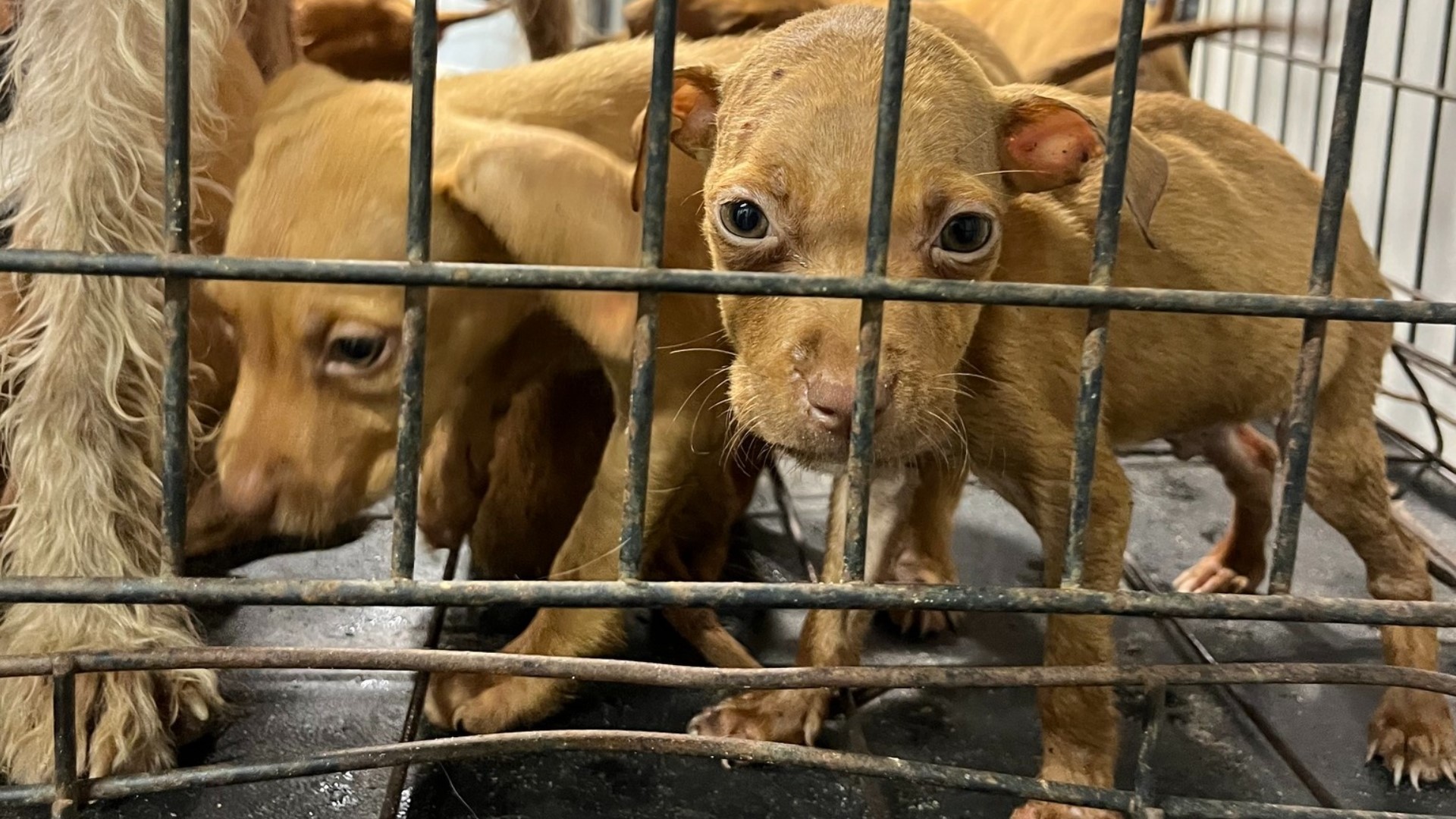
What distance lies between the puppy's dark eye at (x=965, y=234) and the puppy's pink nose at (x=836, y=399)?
0.19 meters


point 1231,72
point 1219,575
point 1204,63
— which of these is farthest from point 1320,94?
point 1219,575

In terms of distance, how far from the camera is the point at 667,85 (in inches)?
43.0

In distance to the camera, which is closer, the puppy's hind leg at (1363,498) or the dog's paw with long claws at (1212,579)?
the puppy's hind leg at (1363,498)

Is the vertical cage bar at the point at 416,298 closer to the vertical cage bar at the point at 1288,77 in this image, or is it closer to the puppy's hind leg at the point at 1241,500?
Answer: the puppy's hind leg at the point at 1241,500

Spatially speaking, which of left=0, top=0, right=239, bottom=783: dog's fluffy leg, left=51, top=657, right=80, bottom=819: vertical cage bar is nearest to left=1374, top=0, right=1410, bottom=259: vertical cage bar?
left=0, top=0, right=239, bottom=783: dog's fluffy leg

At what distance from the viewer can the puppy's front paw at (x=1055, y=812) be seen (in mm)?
1344

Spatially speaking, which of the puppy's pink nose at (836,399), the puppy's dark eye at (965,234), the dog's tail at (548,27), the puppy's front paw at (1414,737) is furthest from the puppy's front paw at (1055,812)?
the dog's tail at (548,27)

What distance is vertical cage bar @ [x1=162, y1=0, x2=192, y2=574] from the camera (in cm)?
107

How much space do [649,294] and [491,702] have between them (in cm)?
67

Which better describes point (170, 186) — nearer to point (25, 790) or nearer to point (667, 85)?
point (667, 85)

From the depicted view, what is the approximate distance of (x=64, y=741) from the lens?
1164 millimetres

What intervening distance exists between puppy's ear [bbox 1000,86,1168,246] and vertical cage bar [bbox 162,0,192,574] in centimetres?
84

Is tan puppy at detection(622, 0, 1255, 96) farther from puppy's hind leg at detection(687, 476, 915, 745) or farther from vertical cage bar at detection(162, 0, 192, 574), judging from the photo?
vertical cage bar at detection(162, 0, 192, 574)

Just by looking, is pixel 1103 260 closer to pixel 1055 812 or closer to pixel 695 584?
pixel 695 584
